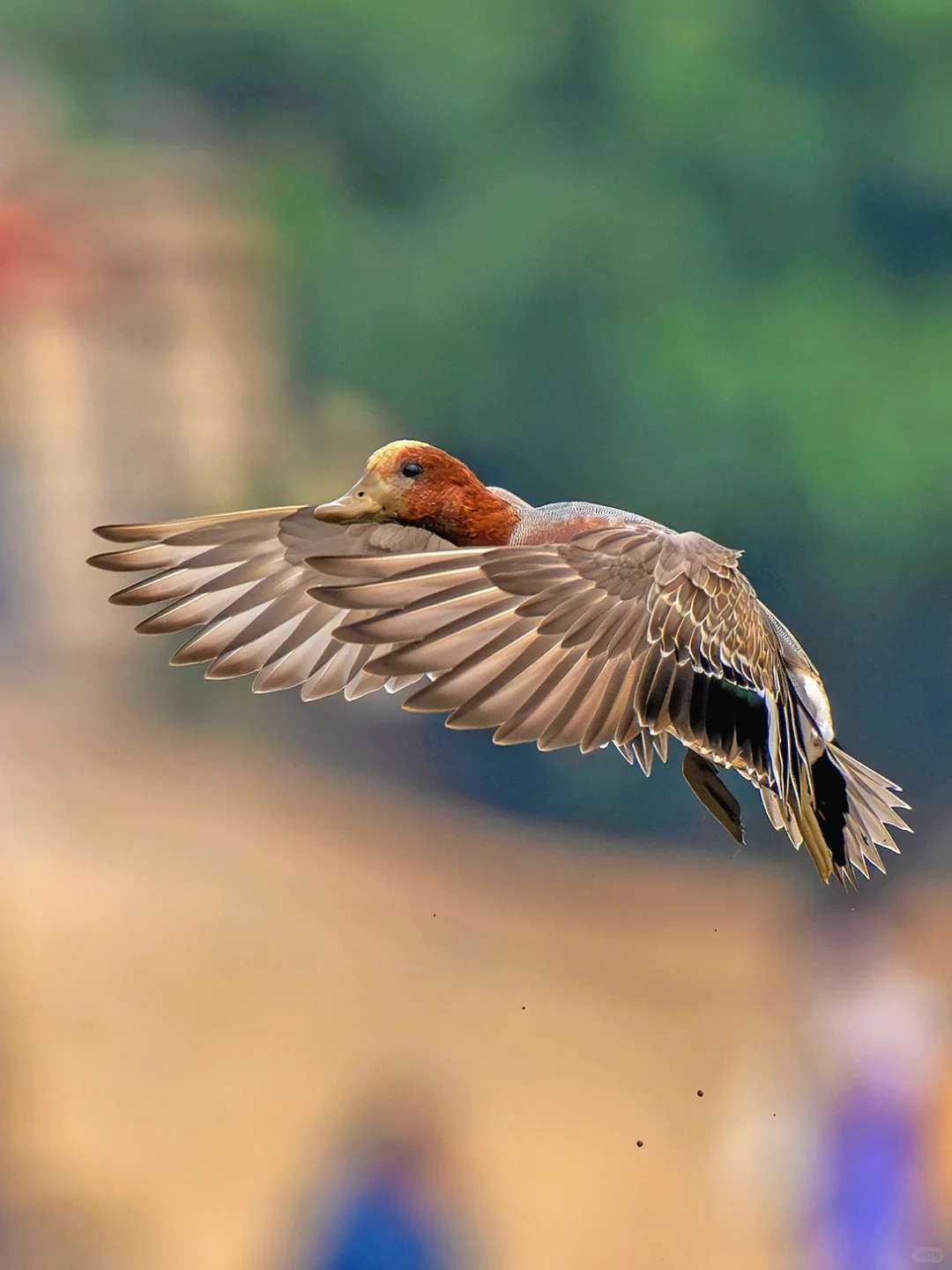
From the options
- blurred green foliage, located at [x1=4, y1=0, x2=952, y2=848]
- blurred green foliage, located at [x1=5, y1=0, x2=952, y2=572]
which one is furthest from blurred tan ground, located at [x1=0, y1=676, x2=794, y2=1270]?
blurred green foliage, located at [x1=5, y1=0, x2=952, y2=572]

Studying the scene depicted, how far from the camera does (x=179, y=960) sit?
8.75 ft

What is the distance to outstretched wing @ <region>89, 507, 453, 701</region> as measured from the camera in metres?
1.27

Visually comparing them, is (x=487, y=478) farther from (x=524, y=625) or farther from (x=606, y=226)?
(x=524, y=625)

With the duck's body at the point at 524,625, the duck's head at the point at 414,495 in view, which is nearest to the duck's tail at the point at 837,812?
the duck's body at the point at 524,625

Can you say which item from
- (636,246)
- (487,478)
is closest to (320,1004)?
(487,478)

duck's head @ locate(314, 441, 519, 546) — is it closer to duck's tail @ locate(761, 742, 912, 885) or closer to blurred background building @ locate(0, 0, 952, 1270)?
duck's tail @ locate(761, 742, 912, 885)

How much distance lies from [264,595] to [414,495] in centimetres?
26

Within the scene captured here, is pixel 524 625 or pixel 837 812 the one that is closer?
pixel 524 625

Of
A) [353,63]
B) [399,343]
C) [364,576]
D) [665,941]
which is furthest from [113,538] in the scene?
[665,941]

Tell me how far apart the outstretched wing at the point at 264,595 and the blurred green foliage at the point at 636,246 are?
49.0 inches

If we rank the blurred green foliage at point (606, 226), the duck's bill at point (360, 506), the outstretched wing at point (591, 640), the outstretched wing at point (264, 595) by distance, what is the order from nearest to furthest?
the outstretched wing at point (591, 640) → the duck's bill at point (360, 506) → the outstretched wing at point (264, 595) → the blurred green foliage at point (606, 226)

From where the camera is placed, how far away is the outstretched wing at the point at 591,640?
951mm

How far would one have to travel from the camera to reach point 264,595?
1.31m

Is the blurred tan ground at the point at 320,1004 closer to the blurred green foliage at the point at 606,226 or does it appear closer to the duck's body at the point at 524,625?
the blurred green foliage at the point at 606,226
